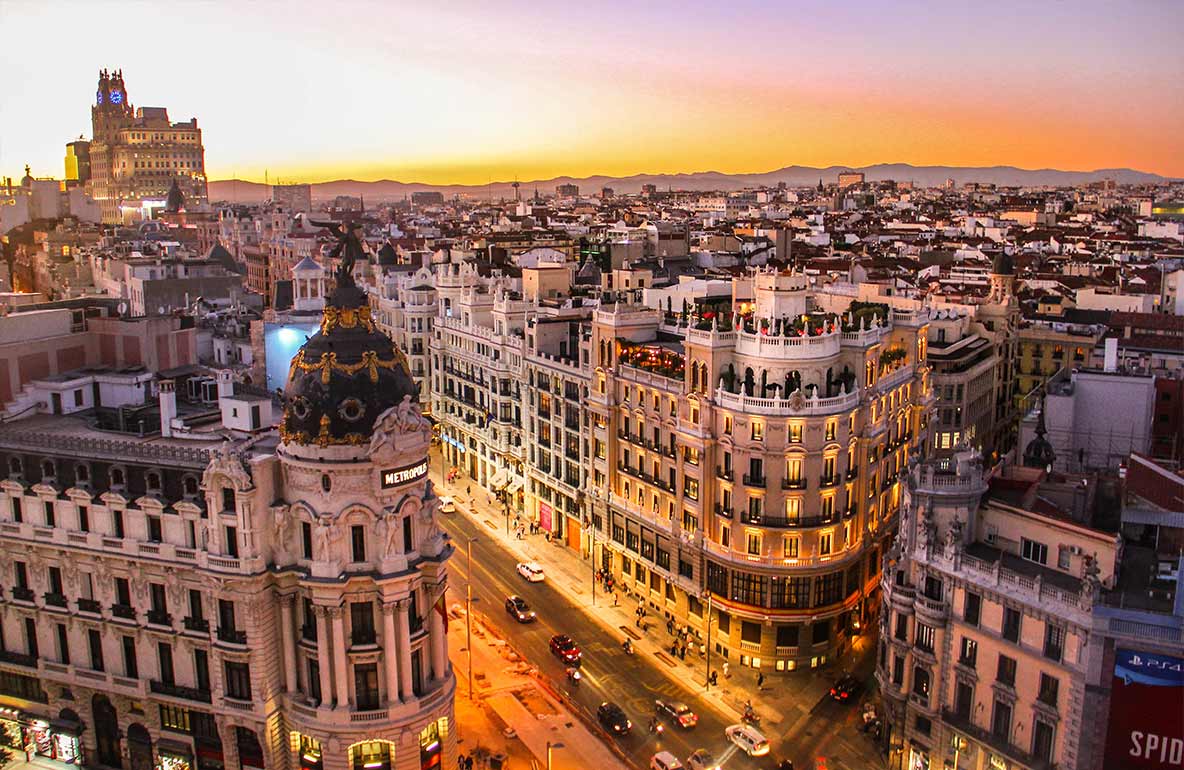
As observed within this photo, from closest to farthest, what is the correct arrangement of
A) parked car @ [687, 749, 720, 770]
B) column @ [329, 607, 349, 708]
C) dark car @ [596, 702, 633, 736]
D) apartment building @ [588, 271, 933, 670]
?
column @ [329, 607, 349, 708]
parked car @ [687, 749, 720, 770]
dark car @ [596, 702, 633, 736]
apartment building @ [588, 271, 933, 670]

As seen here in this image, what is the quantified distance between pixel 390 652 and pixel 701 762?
22208 millimetres

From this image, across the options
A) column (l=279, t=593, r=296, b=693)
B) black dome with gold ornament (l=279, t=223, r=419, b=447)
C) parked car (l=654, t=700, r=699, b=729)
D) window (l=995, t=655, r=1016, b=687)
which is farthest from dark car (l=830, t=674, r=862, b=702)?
column (l=279, t=593, r=296, b=693)

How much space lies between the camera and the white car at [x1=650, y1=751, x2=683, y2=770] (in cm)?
6525

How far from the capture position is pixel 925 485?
204 feet

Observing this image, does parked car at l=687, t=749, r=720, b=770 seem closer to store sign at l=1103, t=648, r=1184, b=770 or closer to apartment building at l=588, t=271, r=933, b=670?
apartment building at l=588, t=271, r=933, b=670

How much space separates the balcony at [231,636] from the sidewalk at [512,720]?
672 inches

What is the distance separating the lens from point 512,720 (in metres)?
72.0

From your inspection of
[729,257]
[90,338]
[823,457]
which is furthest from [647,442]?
[729,257]

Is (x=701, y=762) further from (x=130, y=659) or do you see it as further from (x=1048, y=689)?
(x=130, y=659)

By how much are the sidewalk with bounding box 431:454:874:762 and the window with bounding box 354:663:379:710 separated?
26.9 metres

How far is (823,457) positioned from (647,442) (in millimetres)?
17726

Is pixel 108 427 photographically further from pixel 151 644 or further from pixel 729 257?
pixel 729 257

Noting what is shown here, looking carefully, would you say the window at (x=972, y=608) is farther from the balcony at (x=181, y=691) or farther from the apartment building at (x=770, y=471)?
the balcony at (x=181, y=691)

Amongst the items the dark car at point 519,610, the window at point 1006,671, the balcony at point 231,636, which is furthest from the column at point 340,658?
the window at point 1006,671
